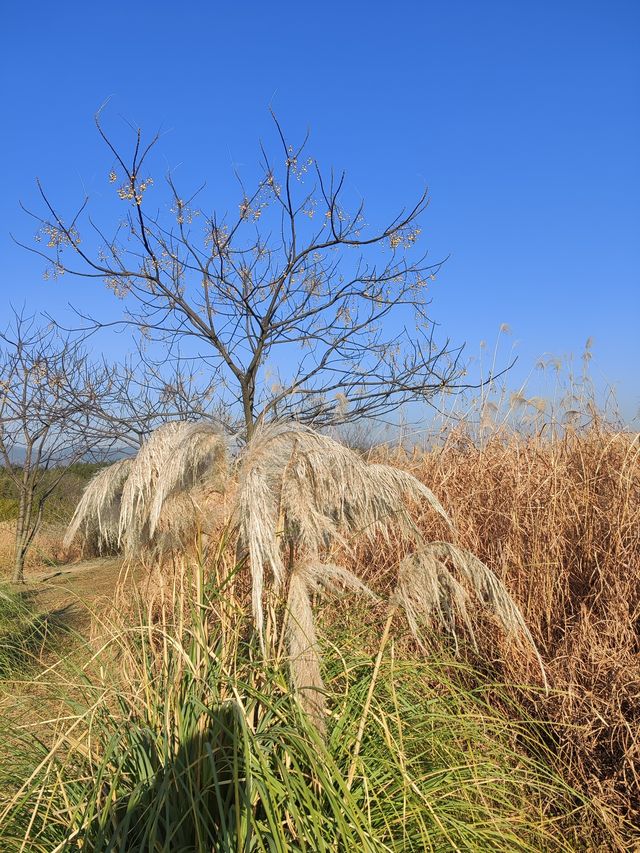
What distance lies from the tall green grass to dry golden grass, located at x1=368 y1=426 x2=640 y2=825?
12.6 inches

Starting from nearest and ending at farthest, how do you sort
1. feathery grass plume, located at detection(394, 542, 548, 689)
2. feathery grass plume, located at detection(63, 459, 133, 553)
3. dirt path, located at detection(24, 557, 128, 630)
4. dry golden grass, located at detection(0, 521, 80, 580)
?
feathery grass plume, located at detection(394, 542, 548, 689) → feathery grass plume, located at detection(63, 459, 133, 553) → dirt path, located at detection(24, 557, 128, 630) → dry golden grass, located at detection(0, 521, 80, 580)

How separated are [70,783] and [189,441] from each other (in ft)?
3.87

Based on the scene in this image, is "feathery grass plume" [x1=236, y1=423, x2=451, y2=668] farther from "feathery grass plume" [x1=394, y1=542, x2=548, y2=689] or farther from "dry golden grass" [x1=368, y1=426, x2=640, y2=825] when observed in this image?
"dry golden grass" [x1=368, y1=426, x2=640, y2=825]

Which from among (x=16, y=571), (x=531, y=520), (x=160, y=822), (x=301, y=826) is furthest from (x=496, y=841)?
(x=16, y=571)

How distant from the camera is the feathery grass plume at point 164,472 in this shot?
7.53 ft

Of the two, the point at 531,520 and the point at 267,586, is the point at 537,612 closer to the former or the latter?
the point at 531,520

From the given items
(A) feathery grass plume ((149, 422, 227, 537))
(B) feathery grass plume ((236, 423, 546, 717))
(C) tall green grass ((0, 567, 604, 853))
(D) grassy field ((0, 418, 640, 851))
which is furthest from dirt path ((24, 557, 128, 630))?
(B) feathery grass plume ((236, 423, 546, 717))

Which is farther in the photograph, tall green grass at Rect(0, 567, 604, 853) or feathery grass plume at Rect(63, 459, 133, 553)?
feathery grass plume at Rect(63, 459, 133, 553)

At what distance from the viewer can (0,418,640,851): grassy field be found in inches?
80.9

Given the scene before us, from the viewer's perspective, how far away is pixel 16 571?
28.6 feet

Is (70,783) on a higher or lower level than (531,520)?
lower

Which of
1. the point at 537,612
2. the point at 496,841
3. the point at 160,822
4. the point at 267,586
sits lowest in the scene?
the point at 496,841

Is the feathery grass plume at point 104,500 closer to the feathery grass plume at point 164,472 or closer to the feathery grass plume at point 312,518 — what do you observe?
the feathery grass plume at point 164,472

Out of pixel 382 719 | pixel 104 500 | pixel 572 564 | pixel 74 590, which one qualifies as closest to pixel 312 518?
pixel 382 719
